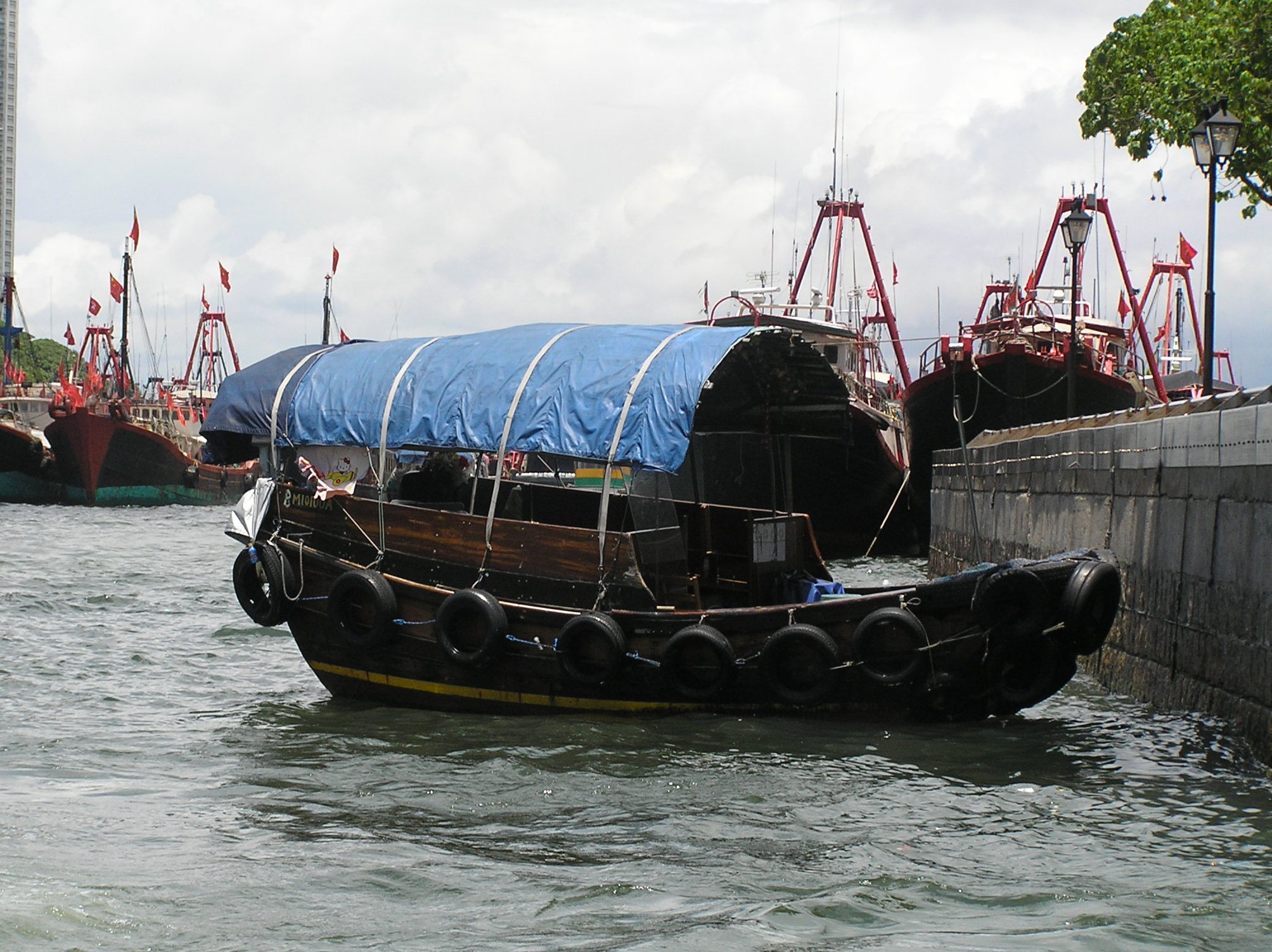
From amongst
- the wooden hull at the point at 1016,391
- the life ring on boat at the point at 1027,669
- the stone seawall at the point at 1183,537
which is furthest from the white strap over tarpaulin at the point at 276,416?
the wooden hull at the point at 1016,391

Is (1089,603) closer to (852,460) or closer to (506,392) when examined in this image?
(506,392)

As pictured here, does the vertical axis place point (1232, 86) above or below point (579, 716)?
above

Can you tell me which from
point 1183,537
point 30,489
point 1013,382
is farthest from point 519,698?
point 30,489

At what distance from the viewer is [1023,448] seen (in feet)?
58.7

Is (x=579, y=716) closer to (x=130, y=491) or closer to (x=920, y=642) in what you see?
(x=920, y=642)

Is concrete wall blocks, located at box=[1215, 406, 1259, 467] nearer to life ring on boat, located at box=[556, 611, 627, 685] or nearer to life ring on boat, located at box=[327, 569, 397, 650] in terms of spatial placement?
life ring on boat, located at box=[556, 611, 627, 685]

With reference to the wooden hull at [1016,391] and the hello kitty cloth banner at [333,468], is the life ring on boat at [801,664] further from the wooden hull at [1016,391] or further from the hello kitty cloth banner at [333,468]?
the wooden hull at [1016,391]

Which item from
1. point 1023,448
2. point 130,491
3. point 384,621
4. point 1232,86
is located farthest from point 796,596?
point 130,491

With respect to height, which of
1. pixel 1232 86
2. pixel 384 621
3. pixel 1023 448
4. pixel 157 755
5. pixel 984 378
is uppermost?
pixel 1232 86

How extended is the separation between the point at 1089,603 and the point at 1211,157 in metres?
6.41

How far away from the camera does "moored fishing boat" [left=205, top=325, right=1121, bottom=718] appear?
398 inches

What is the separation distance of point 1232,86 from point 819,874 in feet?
48.3

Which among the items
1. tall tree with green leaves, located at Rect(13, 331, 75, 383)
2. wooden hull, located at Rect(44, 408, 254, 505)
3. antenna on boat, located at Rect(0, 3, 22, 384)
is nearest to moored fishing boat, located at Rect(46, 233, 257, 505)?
wooden hull, located at Rect(44, 408, 254, 505)

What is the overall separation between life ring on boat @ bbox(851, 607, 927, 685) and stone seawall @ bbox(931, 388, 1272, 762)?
1232mm
